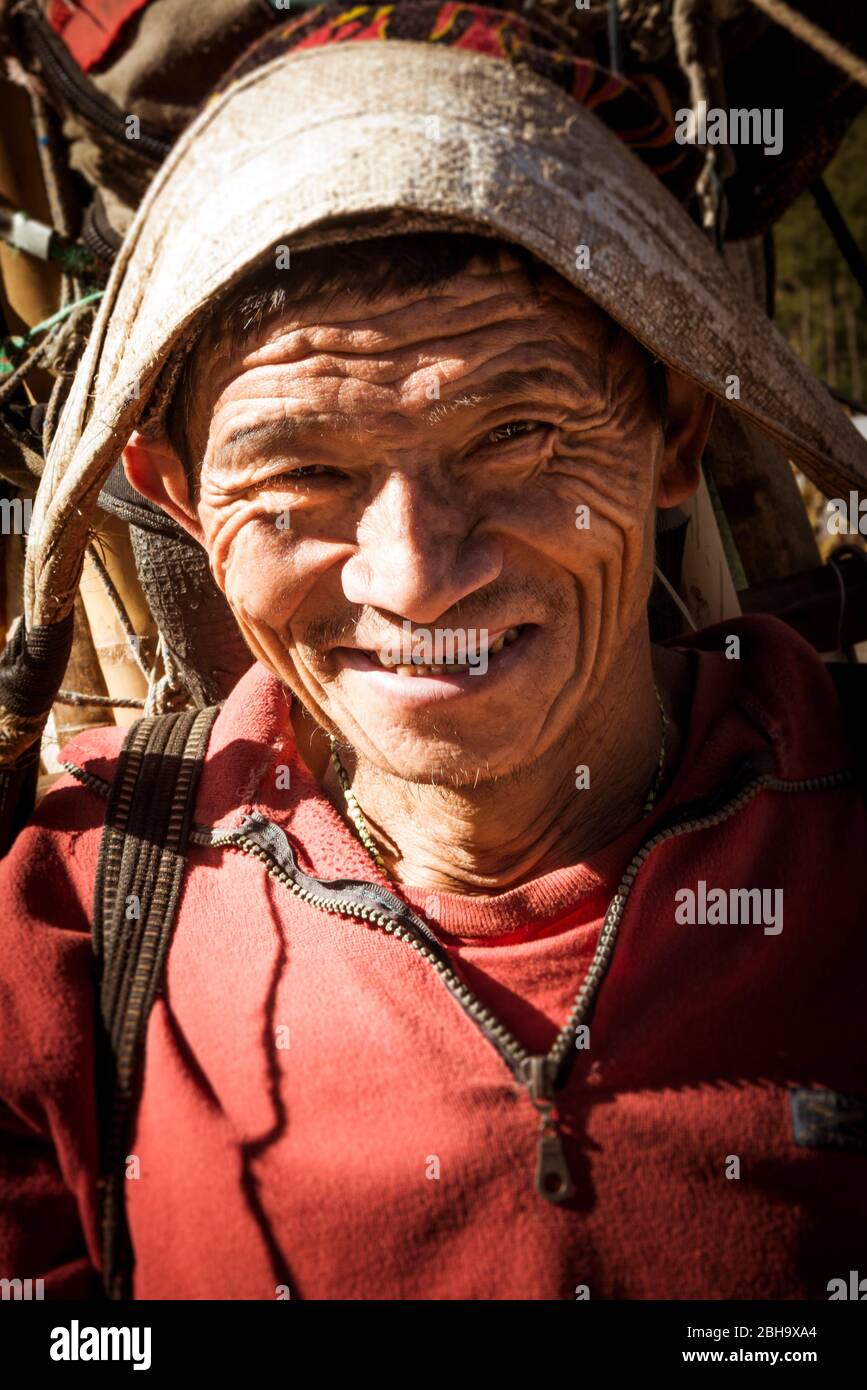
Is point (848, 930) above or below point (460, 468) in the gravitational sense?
below

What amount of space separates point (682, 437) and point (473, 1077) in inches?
36.7

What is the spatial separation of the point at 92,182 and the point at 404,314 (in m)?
1.48

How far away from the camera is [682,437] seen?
1.58 meters

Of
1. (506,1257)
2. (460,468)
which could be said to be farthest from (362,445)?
(506,1257)

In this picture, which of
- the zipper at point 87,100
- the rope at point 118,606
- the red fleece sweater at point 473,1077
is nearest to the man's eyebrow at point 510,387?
the red fleece sweater at point 473,1077

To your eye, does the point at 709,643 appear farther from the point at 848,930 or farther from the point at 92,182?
the point at 92,182

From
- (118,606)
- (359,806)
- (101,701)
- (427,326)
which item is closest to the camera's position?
(427,326)

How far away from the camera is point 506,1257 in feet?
4.45

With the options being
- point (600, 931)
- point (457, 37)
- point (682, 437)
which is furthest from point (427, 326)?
point (600, 931)

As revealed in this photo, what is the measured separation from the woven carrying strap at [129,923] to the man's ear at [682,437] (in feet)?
2.73

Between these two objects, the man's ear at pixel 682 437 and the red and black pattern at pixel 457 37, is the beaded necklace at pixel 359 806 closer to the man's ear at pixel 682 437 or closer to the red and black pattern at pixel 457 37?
the man's ear at pixel 682 437

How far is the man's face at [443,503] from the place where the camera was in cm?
130

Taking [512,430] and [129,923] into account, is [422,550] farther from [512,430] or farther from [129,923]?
[129,923]
